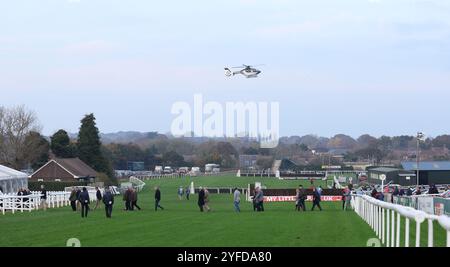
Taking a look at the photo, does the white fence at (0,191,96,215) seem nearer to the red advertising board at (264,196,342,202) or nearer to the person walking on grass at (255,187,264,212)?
the person walking on grass at (255,187,264,212)

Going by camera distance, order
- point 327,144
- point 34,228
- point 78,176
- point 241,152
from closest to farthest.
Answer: point 34,228, point 78,176, point 241,152, point 327,144

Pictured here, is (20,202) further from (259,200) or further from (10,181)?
(10,181)

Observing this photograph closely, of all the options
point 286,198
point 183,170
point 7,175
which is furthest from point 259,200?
point 183,170

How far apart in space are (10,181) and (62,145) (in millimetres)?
34616

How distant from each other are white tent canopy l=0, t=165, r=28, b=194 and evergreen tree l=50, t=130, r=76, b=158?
30.1 meters

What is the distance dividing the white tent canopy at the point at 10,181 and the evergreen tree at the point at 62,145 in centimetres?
3007

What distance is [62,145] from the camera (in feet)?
303

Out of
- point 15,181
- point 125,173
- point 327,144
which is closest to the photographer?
point 15,181

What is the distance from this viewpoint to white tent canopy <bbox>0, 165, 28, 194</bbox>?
5606 centimetres

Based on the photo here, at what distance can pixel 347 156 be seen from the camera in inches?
7224

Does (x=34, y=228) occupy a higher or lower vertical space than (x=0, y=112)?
lower
